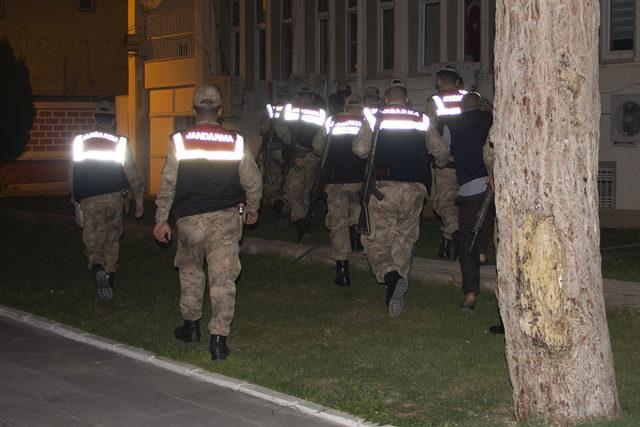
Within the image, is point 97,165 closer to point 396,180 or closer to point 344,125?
point 344,125

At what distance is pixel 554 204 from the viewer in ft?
19.4

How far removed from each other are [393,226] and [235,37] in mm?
16231

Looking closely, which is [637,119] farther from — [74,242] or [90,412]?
[90,412]

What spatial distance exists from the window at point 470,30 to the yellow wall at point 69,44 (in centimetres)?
1606

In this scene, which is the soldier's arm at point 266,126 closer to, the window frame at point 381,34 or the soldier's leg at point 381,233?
the soldier's leg at point 381,233

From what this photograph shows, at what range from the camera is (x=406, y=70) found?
19781 mm

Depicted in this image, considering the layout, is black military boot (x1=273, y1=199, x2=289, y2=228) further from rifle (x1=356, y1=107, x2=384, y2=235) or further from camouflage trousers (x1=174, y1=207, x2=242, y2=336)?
camouflage trousers (x1=174, y1=207, x2=242, y2=336)

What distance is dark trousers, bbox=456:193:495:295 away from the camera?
9266mm

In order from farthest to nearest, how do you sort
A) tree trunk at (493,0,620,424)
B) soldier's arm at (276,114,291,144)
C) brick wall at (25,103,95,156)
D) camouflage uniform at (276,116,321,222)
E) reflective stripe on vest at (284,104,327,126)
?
brick wall at (25,103,95,156) → camouflage uniform at (276,116,321,222) → soldier's arm at (276,114,291,144) → reflective stripe on vest at (284,104,327,126) → tree trunk at (493,0,620,424)

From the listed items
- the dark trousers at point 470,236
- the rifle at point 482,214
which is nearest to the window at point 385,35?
the dark trousers at point 470,236

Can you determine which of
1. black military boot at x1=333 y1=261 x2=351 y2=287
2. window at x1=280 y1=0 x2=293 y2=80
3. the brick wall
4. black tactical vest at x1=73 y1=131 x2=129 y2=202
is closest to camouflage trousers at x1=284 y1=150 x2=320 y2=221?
black military boot at x1=333 y1=261 x2=351 y2=287

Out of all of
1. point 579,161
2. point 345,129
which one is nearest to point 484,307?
point 345,129

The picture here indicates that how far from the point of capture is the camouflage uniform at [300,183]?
13.8 m

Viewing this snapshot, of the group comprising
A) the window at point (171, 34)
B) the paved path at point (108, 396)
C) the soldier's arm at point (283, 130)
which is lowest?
the paved path at point (108, 396)
